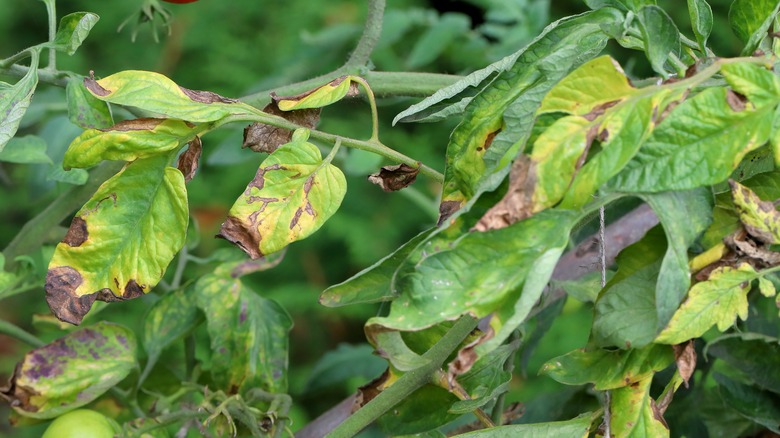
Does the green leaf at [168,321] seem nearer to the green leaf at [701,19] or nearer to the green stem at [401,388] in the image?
the green stem at [401,388]

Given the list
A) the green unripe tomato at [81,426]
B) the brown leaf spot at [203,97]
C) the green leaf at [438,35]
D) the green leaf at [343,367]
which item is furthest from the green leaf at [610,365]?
the green leaf at [438,35]

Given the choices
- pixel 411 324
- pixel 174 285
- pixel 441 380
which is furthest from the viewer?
pixel 174 285

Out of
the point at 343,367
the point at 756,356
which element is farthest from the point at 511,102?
the point at 343,367

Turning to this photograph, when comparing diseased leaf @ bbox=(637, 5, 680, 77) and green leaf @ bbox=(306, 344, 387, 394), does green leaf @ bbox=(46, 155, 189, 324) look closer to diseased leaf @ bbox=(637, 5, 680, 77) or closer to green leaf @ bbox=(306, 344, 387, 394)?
diseased leaf @ bbox=(637, 5, 680, 77)

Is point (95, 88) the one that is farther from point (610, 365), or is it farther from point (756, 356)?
point (756, 356)

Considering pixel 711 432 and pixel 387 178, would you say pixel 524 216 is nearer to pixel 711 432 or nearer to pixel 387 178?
pixel 387 178

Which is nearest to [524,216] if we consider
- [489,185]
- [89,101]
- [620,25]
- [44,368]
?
[489,185]

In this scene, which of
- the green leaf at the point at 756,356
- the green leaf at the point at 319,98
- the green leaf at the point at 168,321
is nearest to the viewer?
the green leaf at the point at 319,98
